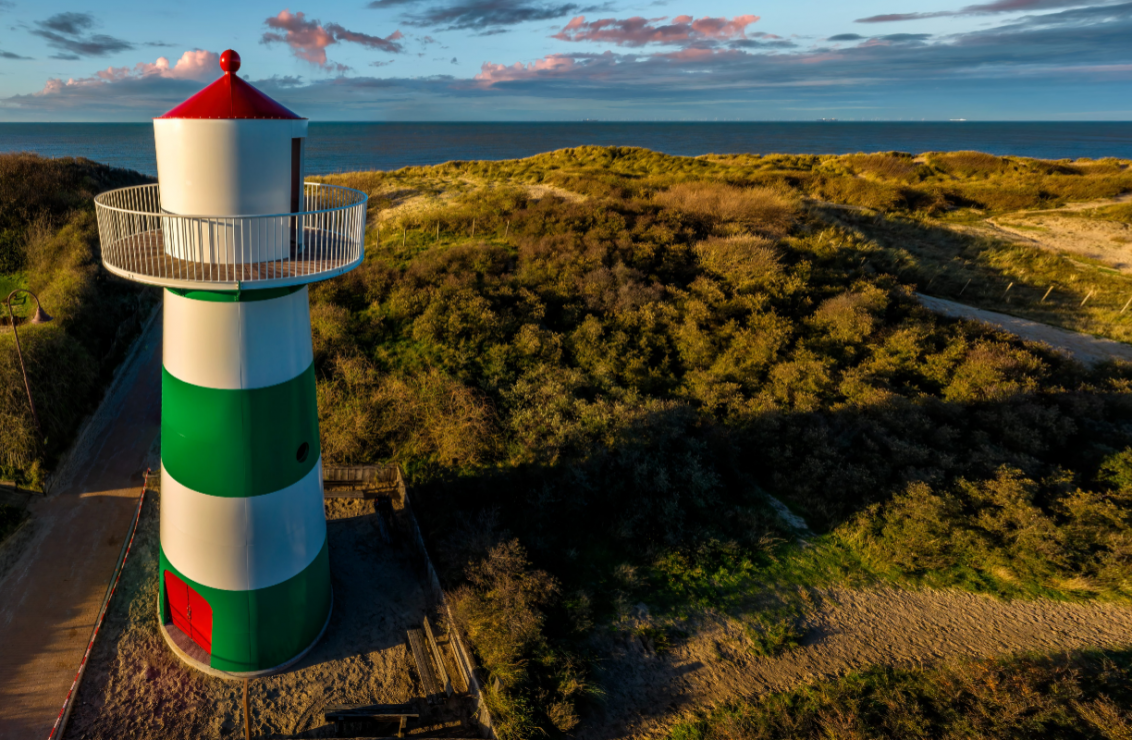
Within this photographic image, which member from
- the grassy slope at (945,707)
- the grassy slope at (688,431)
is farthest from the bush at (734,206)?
the grassy slope at (945,707)

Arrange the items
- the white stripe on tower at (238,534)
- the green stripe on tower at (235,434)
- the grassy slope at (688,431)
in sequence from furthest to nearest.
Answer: the grassy slope at (688,431) < the white stripe on tower at (238,534) < the green stripe on tower at (235,434)

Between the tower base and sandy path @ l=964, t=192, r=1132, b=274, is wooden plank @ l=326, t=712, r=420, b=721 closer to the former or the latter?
the tower base

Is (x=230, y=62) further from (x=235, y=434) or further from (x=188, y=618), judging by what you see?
(x=188, y=618)

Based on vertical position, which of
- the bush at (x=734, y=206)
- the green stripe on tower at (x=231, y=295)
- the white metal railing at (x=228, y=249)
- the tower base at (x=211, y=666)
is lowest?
the tower base at (x=211, y=666)

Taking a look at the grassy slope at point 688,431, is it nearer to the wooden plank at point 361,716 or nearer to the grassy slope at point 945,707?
the grassy slope at point 945,707

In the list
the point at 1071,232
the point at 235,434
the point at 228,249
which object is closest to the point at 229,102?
the point at 228,249

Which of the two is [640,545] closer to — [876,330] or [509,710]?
[509,710]

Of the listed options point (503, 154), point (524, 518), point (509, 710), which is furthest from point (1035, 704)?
point (503, 154)

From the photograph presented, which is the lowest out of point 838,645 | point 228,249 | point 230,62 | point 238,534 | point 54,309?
Answer: point 838,645
